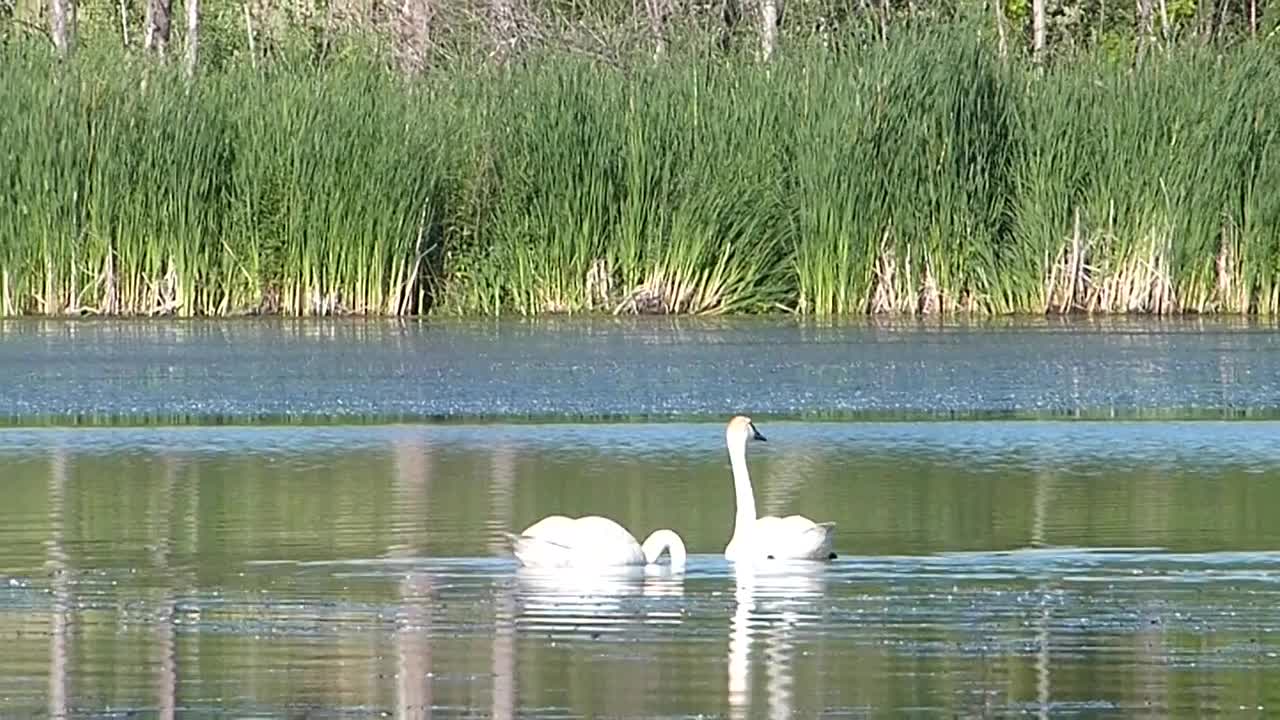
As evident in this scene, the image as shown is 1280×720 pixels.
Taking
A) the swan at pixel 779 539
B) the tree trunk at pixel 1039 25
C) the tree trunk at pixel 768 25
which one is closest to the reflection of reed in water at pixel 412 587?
the swan at pixel 779 539

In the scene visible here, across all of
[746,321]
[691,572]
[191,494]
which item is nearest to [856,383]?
[746,321]

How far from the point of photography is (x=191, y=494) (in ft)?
44.0

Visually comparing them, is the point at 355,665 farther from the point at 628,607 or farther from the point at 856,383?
the point at 856,383

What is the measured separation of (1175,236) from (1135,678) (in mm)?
16849

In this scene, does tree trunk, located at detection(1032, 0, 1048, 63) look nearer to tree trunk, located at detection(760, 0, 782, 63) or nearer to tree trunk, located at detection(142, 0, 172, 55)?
tree trunk, located at detection(760, 0, 782, 63)

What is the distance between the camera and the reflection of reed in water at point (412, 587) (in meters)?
7.98

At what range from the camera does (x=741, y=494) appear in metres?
11.7

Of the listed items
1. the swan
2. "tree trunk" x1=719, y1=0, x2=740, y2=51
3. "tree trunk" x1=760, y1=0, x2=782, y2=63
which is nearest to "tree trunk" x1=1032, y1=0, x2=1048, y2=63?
"tree trunk" x1=760, y1=0, x2=782, y2=63

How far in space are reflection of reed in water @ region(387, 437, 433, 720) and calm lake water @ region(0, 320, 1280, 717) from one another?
24 millimetres

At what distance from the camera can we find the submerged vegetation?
24.7 meters

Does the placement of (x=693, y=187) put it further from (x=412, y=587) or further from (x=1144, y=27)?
(x=412, y=587)

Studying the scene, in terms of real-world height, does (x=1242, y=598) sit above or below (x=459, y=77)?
below

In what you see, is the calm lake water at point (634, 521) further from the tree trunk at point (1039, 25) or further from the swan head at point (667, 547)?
the tree trunk at point (1039, 25)

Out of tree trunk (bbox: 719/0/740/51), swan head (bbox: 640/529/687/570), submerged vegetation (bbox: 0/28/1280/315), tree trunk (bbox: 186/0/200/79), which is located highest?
tree trunk (bbox: 719/0/740/51)
